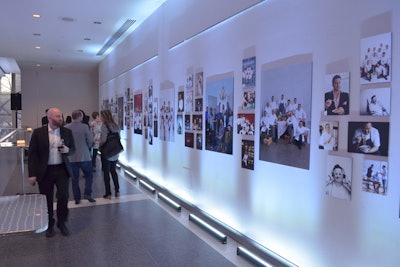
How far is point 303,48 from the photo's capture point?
3.14 m

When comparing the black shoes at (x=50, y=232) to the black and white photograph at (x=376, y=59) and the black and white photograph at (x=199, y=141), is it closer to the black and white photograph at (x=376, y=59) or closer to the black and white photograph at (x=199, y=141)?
the black and white photograph at (x=199, y=141)

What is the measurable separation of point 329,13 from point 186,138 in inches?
127

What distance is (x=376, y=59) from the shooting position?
2430 millimetres

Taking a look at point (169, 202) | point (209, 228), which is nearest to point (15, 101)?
point (169, 202)

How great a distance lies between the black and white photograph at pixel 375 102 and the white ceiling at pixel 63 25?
494 cm

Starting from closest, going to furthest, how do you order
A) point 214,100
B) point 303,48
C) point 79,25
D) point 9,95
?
point 303,48 → point 214,100 → point 79,25 → point 9,95

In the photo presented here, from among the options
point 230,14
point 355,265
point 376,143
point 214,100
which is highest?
point 230,14

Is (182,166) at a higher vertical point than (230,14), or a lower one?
lower

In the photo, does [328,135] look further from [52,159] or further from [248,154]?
[52,159]

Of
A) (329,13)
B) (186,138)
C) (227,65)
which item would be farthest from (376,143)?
(186,138)

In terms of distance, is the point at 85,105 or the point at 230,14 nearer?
the point at 230,14

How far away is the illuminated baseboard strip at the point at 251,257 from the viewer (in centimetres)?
344

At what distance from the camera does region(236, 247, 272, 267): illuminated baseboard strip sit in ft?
11.3

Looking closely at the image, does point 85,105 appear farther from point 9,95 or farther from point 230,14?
point 230,14
